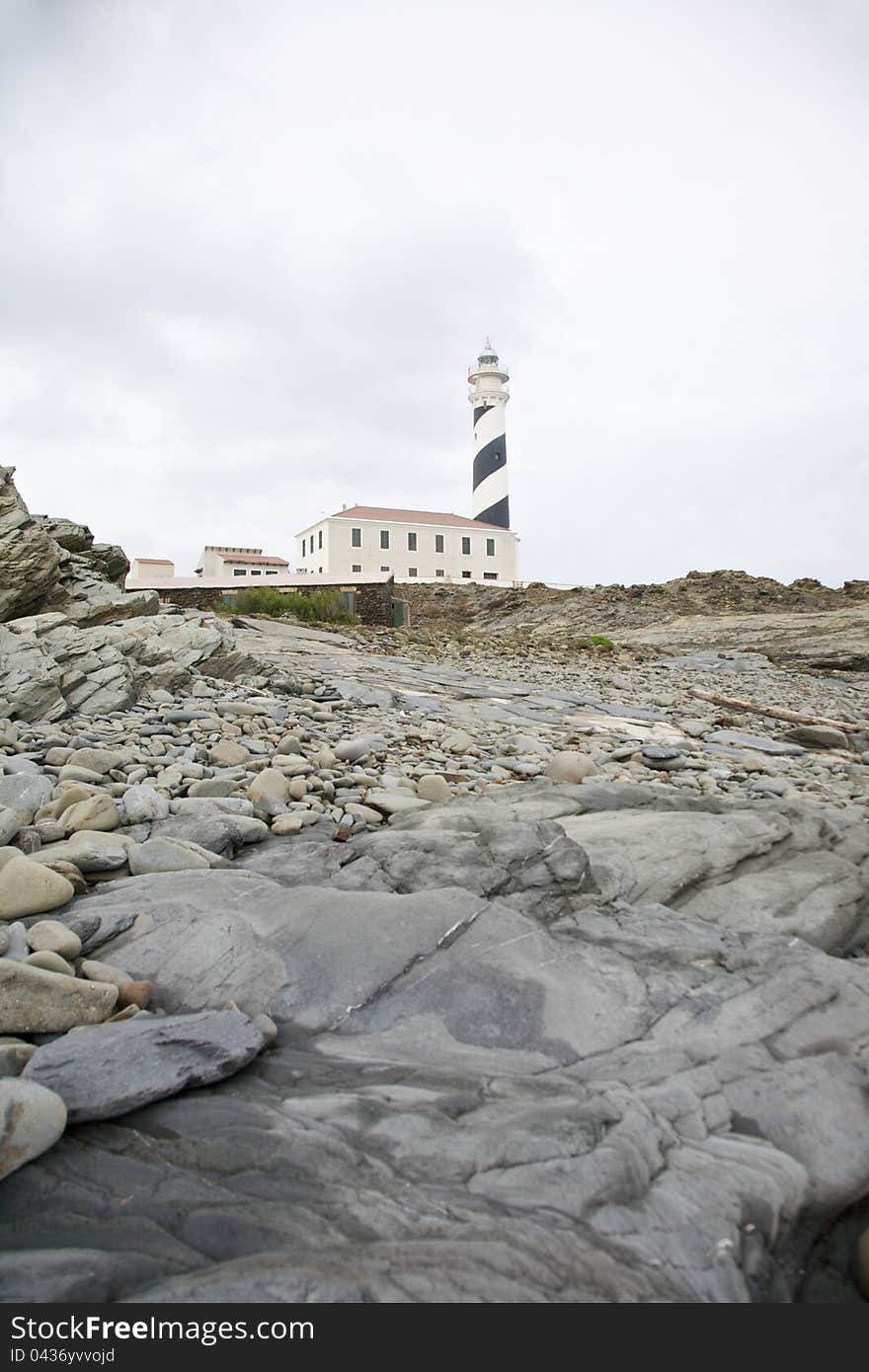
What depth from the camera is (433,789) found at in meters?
4.67

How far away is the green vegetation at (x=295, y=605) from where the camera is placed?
62.8 feet

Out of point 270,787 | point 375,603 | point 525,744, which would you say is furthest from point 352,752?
point 375,603

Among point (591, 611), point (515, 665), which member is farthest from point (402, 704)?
point (591, 611)

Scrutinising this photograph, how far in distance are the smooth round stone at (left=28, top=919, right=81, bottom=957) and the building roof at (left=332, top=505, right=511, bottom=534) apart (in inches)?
1648

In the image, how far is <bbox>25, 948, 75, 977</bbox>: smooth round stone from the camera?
232 centimetres

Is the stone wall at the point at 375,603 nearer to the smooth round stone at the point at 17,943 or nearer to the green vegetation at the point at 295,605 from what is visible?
the green vegetation at the point at 295,605

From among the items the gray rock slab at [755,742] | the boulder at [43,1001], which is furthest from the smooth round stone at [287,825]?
the gray rock slab at [755,742]

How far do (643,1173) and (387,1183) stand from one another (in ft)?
1.89

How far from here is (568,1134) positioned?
6.01ft

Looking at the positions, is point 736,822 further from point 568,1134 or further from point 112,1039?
point 112,1039

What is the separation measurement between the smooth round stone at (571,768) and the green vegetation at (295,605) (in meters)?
13.7

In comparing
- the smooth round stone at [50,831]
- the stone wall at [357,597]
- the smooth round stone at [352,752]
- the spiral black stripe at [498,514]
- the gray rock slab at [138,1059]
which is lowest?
the gray rock slab at [138,1059]

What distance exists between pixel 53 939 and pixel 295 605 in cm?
1719

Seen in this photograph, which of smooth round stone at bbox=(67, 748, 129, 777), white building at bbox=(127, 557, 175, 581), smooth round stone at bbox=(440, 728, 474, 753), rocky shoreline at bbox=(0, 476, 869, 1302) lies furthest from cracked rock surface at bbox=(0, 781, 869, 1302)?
white building at bbox=(127, 557, 175, 581)
